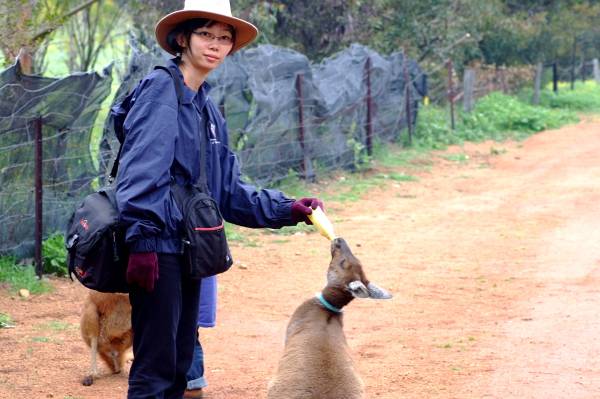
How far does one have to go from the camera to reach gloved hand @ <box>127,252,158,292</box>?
3770 millimetres

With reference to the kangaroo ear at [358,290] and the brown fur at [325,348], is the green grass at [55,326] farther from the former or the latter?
the kangaroo ear at [358,290]

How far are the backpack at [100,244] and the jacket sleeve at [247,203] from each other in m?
0.65

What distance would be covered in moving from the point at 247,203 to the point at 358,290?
2.22ft

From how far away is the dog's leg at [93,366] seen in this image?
20.0 feet

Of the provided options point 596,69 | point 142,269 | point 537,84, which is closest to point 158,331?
point 142,269

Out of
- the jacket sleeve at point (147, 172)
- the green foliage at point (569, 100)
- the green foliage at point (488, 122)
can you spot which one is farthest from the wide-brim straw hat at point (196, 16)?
the green foliage at point (569, 100)

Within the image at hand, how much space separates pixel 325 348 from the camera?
4559mm

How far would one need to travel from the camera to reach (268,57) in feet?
45.6

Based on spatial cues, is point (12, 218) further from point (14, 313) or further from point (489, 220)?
point (489, 220)

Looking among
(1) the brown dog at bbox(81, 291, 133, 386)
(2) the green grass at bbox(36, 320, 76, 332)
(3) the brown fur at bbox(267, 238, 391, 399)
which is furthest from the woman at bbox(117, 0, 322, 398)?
(2) the green grass at bbox(36, 320, 76, 332)

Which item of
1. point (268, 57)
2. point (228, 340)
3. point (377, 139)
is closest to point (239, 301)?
point (228, 340)

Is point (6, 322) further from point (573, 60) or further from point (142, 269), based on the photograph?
Result: point (573, 60)

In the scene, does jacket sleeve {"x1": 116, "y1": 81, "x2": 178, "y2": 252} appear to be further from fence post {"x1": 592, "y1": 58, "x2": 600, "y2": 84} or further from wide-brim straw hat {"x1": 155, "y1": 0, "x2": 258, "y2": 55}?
fence post {"x1": 592, "y1": 58, "x2": 600, "y2": 84}

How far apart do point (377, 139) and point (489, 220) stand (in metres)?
5.58
